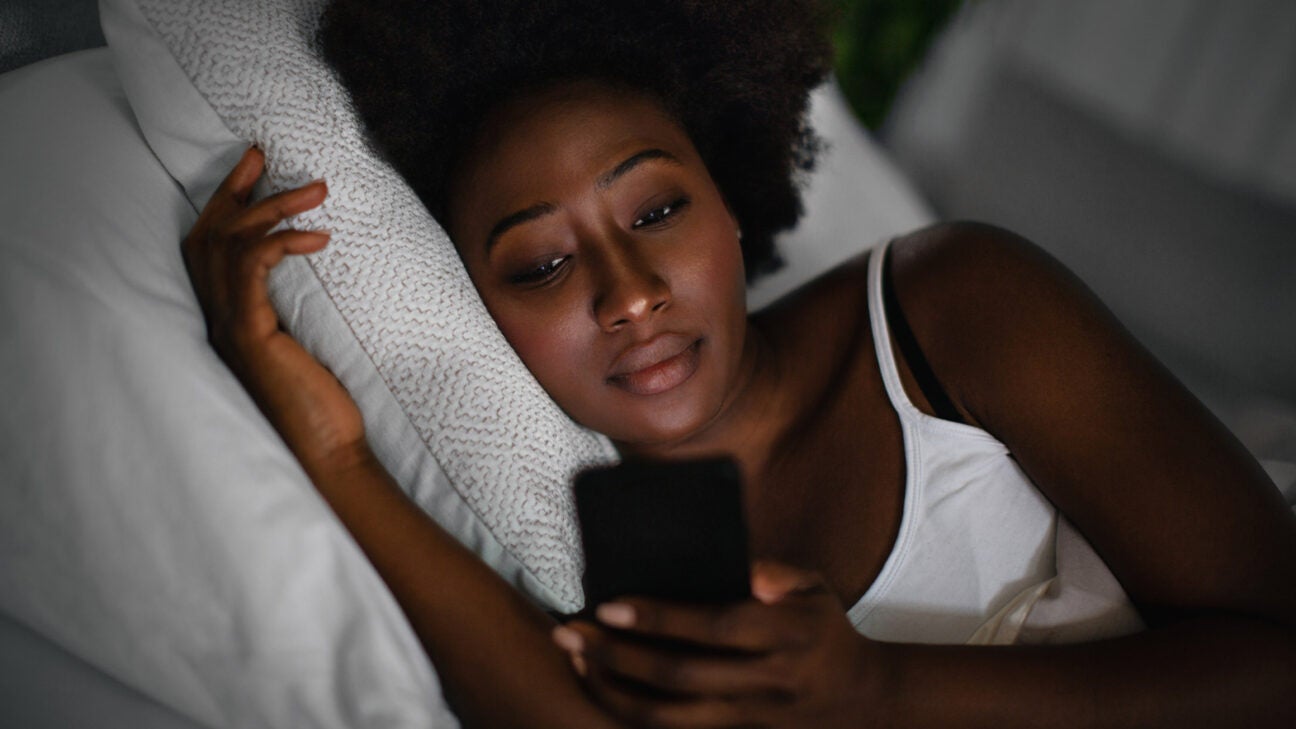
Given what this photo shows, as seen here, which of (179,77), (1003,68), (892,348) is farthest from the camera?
(1003,68)

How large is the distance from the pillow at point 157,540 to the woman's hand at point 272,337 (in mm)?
68

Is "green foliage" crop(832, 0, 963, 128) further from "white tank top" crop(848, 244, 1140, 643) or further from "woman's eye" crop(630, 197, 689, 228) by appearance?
"white tank top" crop(848, 244, 1140, 643)

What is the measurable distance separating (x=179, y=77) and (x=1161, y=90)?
1.35 metres

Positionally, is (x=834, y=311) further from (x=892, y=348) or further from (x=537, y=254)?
(x=537, y=254)

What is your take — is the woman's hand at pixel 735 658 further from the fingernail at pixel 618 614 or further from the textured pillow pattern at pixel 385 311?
the textured pillow pattern at pixel 385 311

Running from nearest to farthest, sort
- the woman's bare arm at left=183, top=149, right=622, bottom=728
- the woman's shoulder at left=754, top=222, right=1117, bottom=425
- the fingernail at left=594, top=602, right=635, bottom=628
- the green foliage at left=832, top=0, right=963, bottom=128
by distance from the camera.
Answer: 1. the fingernail at left=594, top=602, right=635, bottom=628
2. the woman's bare arm at left=183, top=149, right=622, bottom=728
3. the woman's shoulder at left=754, top=222, right=1117, bottom=425
4. the green foliage at left=832, top=0, right=963, bottom=128

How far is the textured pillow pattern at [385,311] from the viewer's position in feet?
2.79

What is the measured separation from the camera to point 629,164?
2.96 feet

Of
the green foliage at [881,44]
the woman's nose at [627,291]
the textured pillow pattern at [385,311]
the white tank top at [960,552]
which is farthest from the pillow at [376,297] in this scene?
the green foliage at [881,44]

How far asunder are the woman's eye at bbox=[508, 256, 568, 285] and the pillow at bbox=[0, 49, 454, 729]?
30 cm

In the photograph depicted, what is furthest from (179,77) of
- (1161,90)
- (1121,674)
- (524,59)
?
(1161,90)

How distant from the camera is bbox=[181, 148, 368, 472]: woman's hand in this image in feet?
2.70

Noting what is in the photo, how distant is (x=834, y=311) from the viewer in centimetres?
108

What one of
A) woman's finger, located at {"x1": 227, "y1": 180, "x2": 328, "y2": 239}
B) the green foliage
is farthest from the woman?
the green foliage
